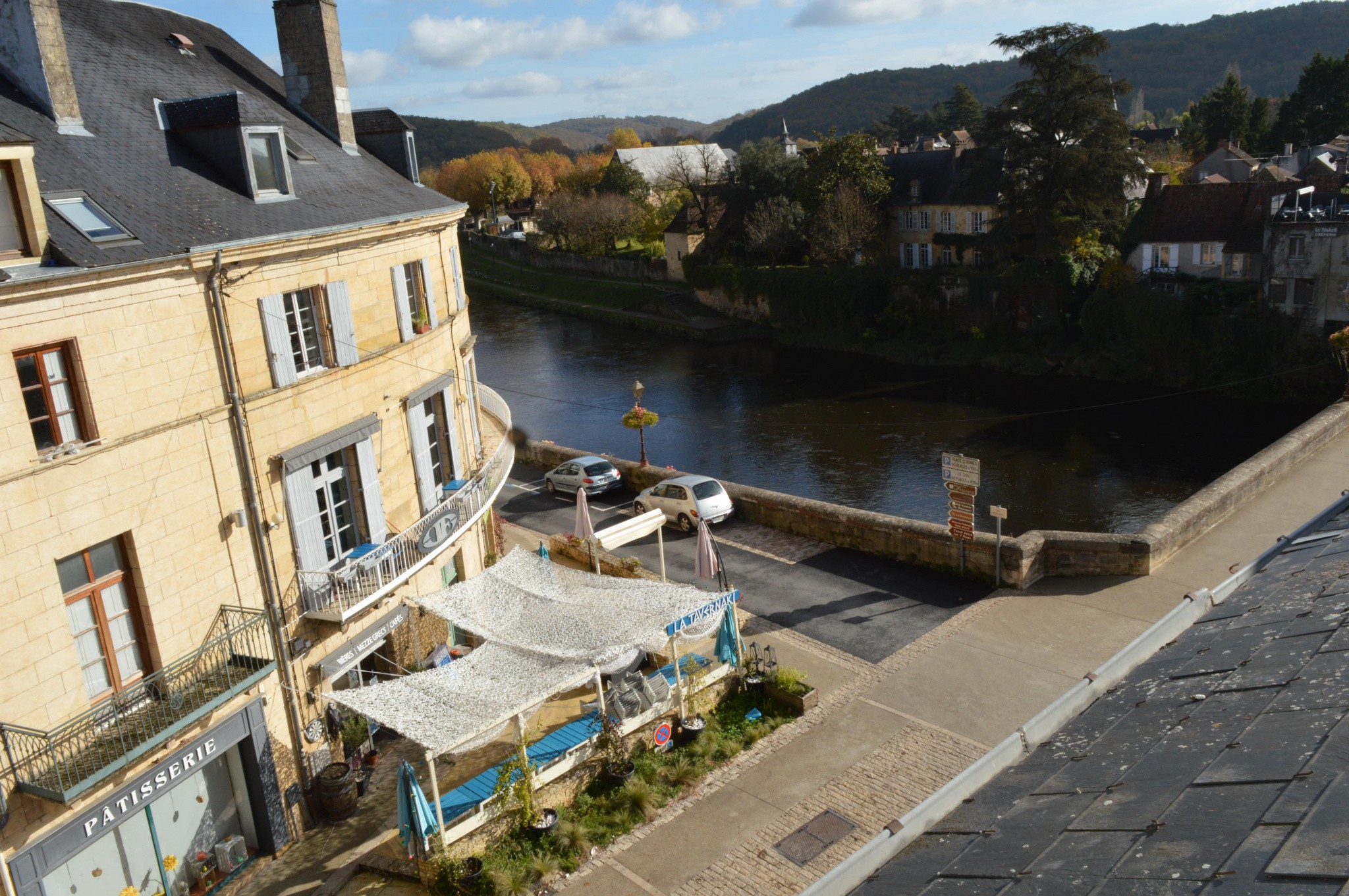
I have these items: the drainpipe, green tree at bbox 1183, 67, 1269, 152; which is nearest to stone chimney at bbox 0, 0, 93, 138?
the drainpipe

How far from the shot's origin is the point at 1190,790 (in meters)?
4.65

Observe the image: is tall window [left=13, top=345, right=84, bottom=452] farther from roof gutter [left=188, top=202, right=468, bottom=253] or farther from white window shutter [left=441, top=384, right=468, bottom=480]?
white window shutter [left=441, top=384, right=468, bottom=480]

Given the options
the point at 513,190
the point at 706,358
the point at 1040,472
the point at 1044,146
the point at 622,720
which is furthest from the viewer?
the point at 513,190

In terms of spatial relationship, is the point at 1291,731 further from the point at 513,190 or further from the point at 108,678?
the point at 513,190

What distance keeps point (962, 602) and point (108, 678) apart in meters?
14.5

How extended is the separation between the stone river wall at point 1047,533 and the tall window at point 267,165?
538 inches

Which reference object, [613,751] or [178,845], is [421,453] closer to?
[613,751]

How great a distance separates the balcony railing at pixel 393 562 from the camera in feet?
46.2

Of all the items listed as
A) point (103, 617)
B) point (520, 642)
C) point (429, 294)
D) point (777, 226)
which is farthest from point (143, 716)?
point (777, 226)

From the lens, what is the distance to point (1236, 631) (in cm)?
691

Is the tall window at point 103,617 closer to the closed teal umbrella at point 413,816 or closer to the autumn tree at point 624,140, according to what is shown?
the closed teal umbrella at point 413,816

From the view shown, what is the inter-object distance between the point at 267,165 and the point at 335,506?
5.14 metres

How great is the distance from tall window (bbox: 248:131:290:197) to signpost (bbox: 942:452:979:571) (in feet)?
A: 42.9

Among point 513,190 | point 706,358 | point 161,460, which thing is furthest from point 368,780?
point 513,190
